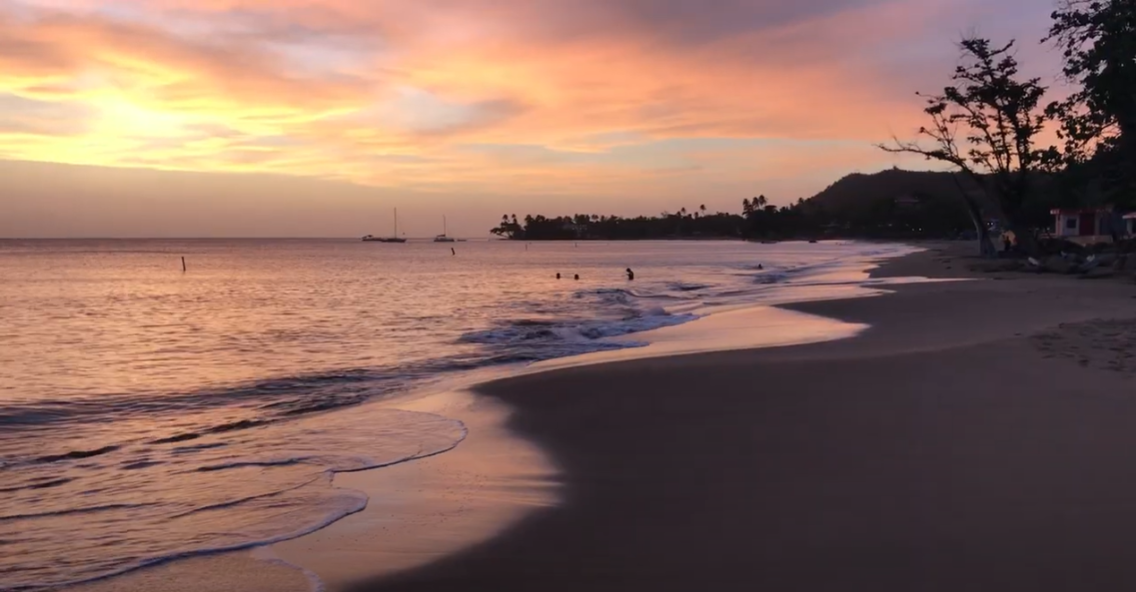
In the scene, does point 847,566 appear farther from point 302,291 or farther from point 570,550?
point 302,291

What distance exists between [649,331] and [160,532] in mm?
A: 14916

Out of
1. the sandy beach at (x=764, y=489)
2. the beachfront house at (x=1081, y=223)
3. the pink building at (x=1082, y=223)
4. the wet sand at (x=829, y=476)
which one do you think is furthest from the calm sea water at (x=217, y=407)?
the pink building at (x=1082, y=223)

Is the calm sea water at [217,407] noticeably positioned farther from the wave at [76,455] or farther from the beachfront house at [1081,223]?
the beachfront house at [1081,223]

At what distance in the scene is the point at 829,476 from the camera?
643 cm

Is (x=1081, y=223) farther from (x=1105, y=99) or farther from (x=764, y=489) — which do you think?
(x=764, y=489)

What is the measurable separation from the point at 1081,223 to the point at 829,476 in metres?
71.5

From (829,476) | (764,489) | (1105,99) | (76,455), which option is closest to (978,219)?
(1105,99)

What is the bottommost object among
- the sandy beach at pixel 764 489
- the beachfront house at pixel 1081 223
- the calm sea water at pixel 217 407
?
the calm sea water at pixel 217 407

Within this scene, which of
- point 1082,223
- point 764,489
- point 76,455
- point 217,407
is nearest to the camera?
point 764,489

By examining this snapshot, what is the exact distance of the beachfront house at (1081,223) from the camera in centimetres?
6141

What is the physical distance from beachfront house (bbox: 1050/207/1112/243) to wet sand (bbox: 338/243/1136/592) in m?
57.0

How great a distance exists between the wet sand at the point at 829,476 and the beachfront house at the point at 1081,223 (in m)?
57.0

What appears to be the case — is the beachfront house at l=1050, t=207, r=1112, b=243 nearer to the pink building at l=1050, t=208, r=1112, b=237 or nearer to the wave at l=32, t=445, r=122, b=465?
the pink building at l=1050, t=208, r=1112, b=237

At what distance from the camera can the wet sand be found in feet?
15.3
